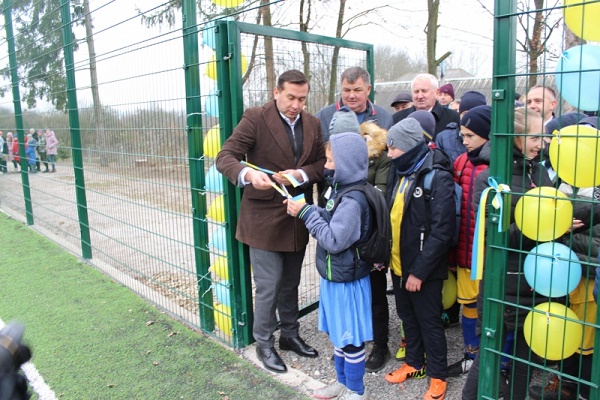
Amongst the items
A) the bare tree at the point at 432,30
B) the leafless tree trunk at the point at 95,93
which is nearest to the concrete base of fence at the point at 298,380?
the leafless tree trunk at the point at 95,93

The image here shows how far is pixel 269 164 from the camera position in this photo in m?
3.23

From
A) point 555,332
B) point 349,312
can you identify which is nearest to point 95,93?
point 349,312

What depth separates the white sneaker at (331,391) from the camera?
116 inches

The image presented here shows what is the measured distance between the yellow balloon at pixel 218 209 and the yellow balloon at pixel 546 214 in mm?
2107

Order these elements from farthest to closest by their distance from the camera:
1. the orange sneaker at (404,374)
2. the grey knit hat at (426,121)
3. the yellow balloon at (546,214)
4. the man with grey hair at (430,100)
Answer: the man with grey hair at (430,100), the grey knit hat at (426,121), the orange sneaker at (404,374), the yellow balloon at (546,214)

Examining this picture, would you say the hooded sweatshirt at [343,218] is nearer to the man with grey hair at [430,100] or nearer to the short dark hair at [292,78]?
the short dark hair at [292,78]

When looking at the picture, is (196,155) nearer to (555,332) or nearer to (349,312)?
(349,312)

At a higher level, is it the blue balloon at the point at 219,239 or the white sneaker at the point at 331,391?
the blue balloon at the point at 219,239

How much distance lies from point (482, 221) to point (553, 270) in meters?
0.33

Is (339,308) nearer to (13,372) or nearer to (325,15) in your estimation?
(13,372)

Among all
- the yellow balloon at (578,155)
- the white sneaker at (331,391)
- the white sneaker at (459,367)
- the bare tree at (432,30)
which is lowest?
the white sneaker at (331,391)

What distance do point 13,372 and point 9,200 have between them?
10.8 metres

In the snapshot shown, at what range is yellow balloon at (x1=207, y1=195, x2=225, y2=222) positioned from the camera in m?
3.48

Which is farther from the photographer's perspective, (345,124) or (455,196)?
(455,196)
